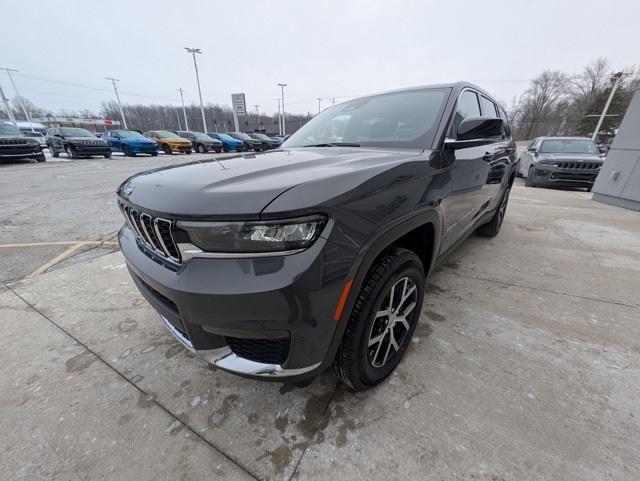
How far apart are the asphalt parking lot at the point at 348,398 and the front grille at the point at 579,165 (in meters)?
7.36

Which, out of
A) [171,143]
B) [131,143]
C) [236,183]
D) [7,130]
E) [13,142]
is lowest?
[171,143]

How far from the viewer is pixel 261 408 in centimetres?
152

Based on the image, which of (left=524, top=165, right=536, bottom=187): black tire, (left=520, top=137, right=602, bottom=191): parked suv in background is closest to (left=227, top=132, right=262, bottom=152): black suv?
(left=524, top=165, right=536, bottom=187): black tire

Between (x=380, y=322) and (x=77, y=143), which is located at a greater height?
(x=380, y=322)

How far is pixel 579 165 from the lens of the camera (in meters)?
8.26

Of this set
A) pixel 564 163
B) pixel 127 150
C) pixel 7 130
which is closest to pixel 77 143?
pixel 7 130

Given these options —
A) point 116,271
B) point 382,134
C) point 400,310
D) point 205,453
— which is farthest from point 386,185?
point 116,271

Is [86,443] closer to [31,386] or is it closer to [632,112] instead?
[31,386]

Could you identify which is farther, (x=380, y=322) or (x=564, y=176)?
(x=564, y=176)

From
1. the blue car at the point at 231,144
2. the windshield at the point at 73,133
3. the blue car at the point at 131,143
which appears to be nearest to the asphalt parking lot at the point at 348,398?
the windshield at the point at 73,133

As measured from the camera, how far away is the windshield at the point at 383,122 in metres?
1.94

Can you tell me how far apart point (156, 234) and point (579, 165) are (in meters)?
10.9

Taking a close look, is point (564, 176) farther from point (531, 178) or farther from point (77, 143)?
point (77, 143)

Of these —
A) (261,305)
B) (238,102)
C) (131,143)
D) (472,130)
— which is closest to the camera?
(261,305)
